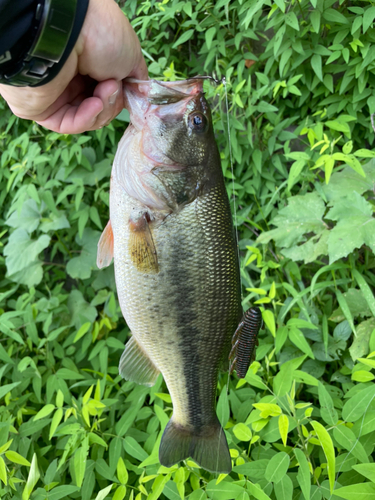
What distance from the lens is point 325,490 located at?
115cm

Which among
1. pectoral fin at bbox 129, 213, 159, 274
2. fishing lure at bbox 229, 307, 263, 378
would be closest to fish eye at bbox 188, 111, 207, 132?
pectoral fin at bbox 129, 213, 159, 274

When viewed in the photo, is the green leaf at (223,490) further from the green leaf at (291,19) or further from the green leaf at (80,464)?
the green leaf at (291,19)

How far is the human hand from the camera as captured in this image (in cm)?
90

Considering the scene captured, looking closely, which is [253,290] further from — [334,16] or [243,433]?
[334,16]

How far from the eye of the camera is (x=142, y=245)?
38.9 inches

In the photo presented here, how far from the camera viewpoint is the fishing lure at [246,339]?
34.7 inches

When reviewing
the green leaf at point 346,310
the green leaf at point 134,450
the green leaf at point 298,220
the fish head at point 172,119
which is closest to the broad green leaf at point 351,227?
the green leaf at point 298,220

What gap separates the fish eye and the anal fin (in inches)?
27.5

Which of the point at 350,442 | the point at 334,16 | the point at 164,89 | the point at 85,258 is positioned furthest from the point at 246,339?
the point at 334,16

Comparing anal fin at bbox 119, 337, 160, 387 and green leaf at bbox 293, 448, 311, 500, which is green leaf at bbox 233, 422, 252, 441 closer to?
green leaf at bbox 293, 448, 311, 500

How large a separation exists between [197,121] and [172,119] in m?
0.07

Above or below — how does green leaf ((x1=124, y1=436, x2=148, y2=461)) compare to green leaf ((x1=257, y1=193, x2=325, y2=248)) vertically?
below

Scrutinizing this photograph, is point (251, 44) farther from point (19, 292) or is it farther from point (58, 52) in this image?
point (19, 292)

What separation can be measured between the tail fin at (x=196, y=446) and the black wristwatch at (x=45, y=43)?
3.63ft
